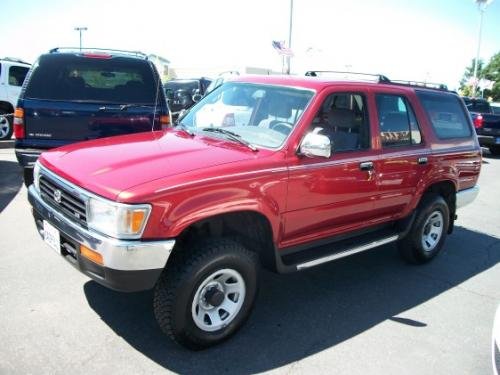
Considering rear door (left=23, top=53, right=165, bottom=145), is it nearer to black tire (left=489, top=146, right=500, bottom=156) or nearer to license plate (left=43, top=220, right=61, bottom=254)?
license plate (left=43, top=220, right=61, bottom=254)

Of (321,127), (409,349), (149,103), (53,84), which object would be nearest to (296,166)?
(321,127)

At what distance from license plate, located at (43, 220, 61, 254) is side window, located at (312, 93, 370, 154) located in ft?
7.06

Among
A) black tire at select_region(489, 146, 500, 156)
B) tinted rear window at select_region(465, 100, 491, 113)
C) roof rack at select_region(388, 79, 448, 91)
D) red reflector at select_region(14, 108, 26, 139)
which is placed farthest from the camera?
tinted rear window at select_region(465, 100, 491, 113)

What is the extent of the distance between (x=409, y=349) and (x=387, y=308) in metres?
0.64

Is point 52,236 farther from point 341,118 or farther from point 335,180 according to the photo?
point 341,118

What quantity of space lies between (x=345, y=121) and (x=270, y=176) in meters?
1.19

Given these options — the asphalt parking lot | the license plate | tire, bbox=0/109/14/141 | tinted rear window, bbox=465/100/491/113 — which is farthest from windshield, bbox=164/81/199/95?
the license plate

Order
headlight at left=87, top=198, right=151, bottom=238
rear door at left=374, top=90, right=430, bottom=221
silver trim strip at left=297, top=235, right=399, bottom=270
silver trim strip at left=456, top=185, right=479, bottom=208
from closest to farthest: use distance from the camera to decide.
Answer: headlight at left=87, top=198, right=151, bottom=238, silver trim strip at left=297, top=235, right=399, bottom=270, rear door at left=374, top=90, right=430, bottom=221, silver trim strip at left=456, top=185, right=479, bottom=208

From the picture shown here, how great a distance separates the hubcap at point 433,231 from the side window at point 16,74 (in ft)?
35.7

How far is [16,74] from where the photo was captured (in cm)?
1203

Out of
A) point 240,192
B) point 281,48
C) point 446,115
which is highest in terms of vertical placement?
point 281,48

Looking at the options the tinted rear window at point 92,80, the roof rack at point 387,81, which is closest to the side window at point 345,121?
the roof rack at point 387,81

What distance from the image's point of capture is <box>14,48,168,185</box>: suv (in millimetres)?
5609

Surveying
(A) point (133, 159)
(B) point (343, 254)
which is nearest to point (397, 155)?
(B) point (343, 254)
